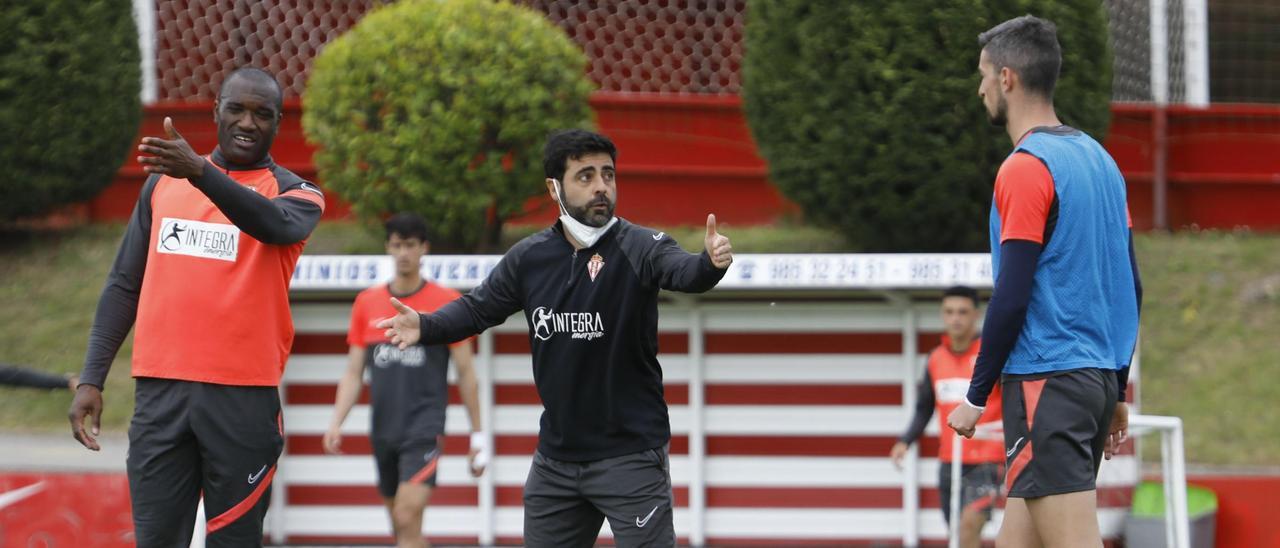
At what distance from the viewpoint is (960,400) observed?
28.2 feet

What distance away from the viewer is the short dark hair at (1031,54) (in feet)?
16.3

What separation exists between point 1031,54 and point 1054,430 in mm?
1190

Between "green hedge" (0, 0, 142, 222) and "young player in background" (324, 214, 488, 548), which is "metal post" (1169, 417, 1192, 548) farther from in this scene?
"green hedge" (0, 0, 142, 222)

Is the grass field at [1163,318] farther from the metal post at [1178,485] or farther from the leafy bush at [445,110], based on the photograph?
the metal post at [1178,485]

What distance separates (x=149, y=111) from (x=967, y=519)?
8579mm

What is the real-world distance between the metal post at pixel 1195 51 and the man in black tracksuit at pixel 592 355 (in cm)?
1001

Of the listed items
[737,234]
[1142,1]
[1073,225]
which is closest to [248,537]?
[1073,225]

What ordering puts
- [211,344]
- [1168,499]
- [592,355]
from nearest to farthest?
[211,344]
[592,355]
[1168,499]

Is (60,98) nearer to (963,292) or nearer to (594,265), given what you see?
(963,292)

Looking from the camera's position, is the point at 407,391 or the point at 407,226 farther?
the point at 407,391

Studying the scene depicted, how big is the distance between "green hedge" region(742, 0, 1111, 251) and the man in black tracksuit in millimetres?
4643

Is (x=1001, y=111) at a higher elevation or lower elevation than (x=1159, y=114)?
lower

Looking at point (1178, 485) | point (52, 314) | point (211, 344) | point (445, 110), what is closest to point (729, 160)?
point (445, 110)

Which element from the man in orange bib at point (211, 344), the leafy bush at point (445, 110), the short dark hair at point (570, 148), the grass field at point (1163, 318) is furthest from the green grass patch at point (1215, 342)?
the man in orange bib at point (211, 344)
